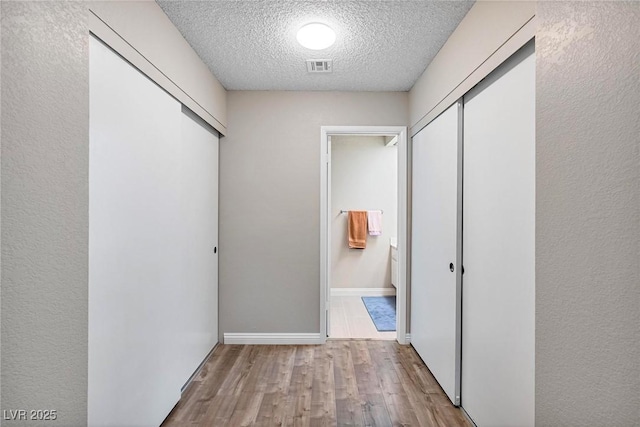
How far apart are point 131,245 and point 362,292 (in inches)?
161

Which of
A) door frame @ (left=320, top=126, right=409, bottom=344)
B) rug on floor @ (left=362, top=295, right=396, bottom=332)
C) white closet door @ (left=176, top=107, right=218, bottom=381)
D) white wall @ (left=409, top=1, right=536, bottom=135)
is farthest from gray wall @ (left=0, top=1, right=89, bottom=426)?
rug on floor @ (left=362, top=295, right=396, bottom=332)

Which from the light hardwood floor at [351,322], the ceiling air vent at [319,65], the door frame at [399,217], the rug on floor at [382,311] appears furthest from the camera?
the rug on floor at [382,311]

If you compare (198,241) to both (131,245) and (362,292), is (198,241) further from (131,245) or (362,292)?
(362,292)

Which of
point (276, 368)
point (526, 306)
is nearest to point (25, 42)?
point (526, 306)

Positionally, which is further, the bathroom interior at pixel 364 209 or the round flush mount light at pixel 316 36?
the bathroom interior at pixel 364 209

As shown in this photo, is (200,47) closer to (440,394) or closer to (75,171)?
(75,171)

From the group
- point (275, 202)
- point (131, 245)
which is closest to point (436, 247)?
point (275, 202)

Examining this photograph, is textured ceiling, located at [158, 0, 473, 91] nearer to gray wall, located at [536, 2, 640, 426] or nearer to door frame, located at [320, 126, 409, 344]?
door frame, located at [320, 126, 409, 344]

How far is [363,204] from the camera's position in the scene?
5320 millimetres

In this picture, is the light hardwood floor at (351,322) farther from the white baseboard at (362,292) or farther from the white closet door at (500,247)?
the white closet door at (500,247)

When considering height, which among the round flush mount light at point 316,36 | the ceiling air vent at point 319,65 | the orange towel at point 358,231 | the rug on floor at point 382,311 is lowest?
the rug on floor at point 382,311

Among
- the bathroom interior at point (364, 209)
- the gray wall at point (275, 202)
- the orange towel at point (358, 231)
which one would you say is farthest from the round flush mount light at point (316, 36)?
the orange towel at point (358, 231)

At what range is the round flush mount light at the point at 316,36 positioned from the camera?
2.11 m

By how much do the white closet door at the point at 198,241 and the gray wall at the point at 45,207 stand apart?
116cm
